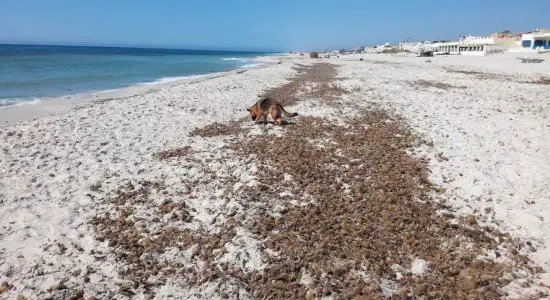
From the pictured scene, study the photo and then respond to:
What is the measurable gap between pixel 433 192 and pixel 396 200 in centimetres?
86

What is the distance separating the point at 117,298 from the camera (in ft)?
13.9

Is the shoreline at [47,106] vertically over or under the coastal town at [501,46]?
under

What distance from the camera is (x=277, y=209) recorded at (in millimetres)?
6199

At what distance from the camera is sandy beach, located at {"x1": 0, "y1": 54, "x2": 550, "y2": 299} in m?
4.52

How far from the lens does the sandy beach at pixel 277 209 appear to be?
178 inches

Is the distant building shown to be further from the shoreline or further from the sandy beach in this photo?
the shoreline

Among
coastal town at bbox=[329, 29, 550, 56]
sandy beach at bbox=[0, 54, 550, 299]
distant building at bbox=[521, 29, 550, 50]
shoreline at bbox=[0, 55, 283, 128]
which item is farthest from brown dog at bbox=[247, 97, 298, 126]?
distant building at bbox=[521, 29, 550, 50]

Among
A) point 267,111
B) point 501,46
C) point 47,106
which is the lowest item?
point 47,106

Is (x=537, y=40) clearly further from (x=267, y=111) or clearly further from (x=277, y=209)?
(x=277, y=209)

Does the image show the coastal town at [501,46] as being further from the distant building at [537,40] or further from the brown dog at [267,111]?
the brown dog at [267,111]

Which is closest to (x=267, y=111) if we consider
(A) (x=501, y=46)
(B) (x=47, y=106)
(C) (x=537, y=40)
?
(B) (x=47, y=106)

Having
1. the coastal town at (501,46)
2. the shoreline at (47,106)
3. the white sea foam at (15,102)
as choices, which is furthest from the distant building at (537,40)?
the white sea foam at (15,102)

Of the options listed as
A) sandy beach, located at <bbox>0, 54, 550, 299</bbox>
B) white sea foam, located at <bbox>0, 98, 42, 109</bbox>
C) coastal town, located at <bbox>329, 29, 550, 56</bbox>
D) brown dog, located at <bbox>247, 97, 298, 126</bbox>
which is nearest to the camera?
sandy beach, located at <bbox>0, 54, 550, 299</bbox>

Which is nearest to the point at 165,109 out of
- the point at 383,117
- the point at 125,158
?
the point at 125,158
